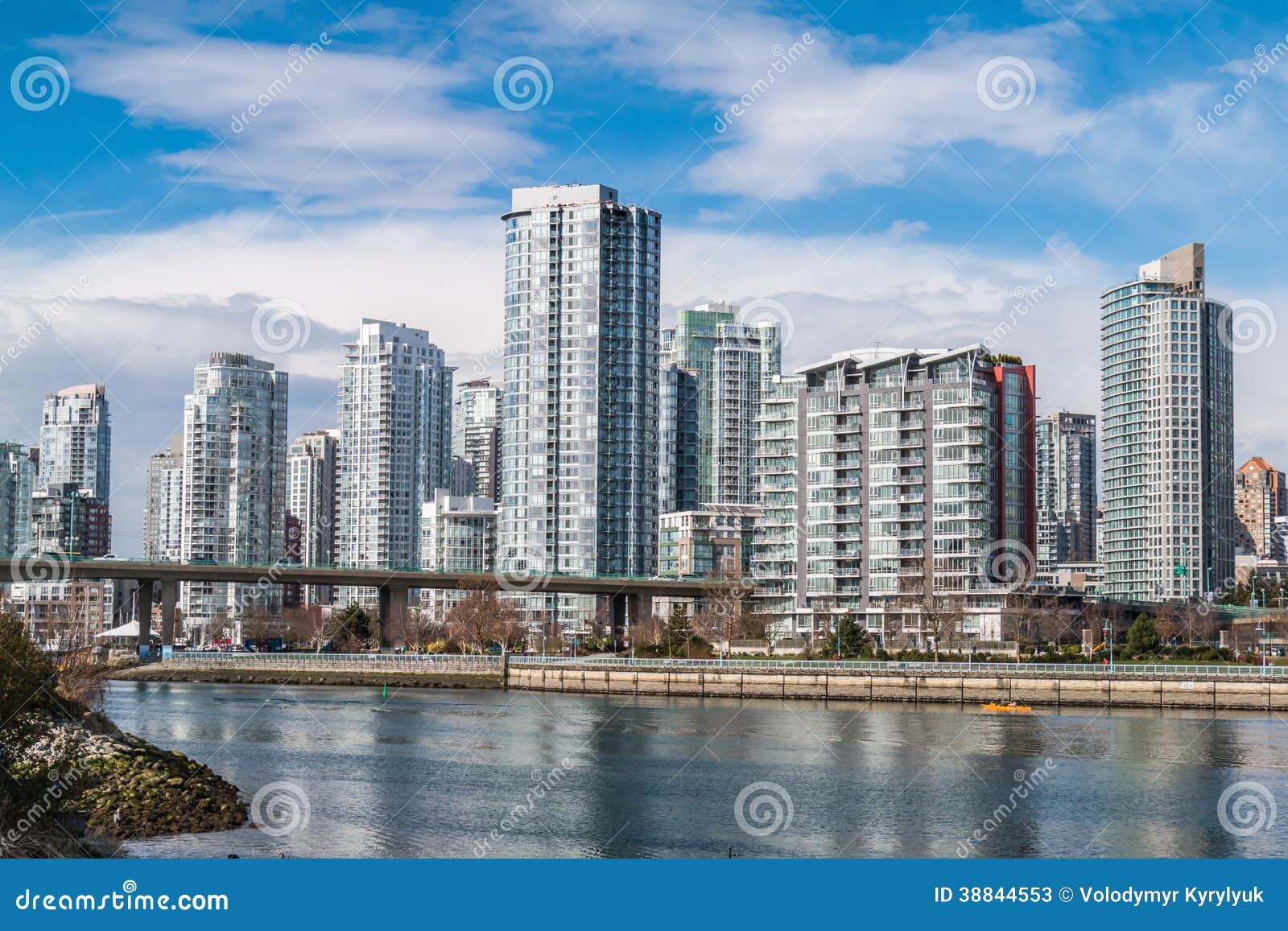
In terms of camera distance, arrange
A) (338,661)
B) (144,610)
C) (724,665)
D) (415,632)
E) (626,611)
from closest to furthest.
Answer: (724,665) → (338,661) → (144,610) → (415,632) → (626,611)

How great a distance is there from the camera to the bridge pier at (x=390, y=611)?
166 metres

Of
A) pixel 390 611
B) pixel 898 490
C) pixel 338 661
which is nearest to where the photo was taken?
pixel 338 661

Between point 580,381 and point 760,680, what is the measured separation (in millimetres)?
77786

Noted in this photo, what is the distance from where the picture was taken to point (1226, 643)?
154 m

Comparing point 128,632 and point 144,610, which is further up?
point 144,610

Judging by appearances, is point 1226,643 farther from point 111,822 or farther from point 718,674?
point 111,822

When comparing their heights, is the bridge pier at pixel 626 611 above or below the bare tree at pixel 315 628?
above

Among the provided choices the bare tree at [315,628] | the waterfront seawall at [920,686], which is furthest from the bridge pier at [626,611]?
the waterfront seawall at [920,686]

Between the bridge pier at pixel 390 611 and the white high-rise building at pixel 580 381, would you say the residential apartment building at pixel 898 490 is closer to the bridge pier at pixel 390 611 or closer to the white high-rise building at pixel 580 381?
the white high-rise building at pixel 580 381

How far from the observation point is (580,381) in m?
186

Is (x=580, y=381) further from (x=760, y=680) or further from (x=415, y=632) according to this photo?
(x=760, y=680)

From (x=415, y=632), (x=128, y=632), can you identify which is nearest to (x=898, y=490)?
(x=415, y=632)

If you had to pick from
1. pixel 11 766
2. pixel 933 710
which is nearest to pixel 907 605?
pixel 933 710

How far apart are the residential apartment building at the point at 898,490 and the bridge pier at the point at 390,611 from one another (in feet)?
136
